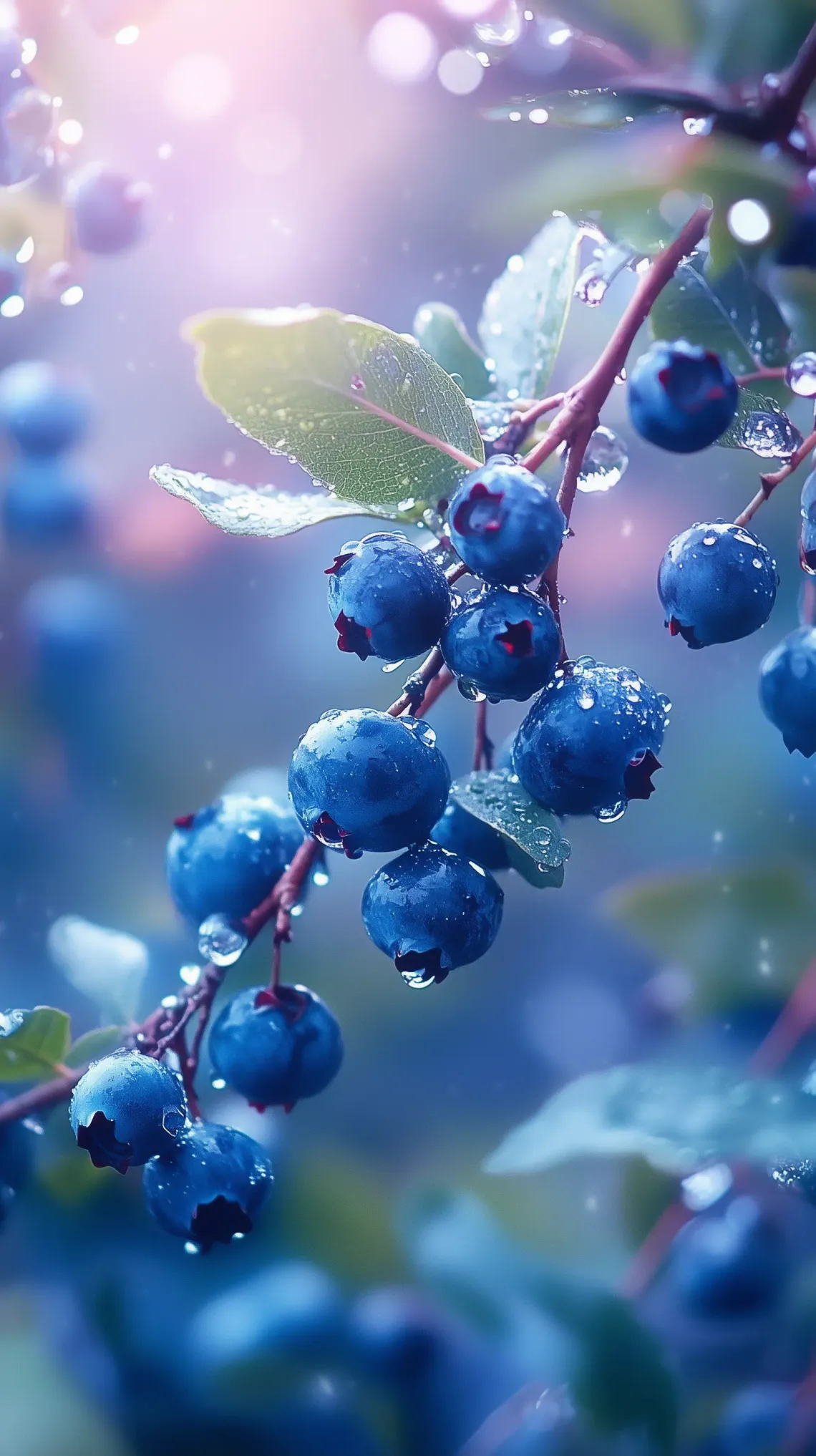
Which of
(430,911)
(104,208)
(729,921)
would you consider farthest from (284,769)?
(430,911)

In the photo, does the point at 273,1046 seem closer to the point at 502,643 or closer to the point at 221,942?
the point at 221,942

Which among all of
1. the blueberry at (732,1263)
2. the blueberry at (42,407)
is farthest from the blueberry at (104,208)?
the blueberry at (732,1263)

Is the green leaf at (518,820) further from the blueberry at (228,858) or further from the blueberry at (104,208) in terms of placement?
the blueberry at (104,208)

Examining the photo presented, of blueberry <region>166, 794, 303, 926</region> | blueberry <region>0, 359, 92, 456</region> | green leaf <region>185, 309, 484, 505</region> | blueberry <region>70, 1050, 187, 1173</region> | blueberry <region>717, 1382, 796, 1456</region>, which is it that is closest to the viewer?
green leaf <region>185, 309, 484, 505</region>

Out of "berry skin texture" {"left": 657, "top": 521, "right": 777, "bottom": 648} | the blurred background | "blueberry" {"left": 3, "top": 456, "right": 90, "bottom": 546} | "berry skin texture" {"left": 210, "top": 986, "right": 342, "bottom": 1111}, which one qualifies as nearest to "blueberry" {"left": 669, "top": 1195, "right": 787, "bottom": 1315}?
the blurred background

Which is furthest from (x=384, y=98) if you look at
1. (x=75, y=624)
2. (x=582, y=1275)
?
(x=582, y=1275)

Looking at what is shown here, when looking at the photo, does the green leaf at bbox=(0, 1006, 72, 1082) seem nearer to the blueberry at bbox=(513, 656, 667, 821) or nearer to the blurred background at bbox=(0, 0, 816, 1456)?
the blurred background at bbox=(0, 0, 816, 1456)

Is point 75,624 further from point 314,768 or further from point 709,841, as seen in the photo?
point 314,768
